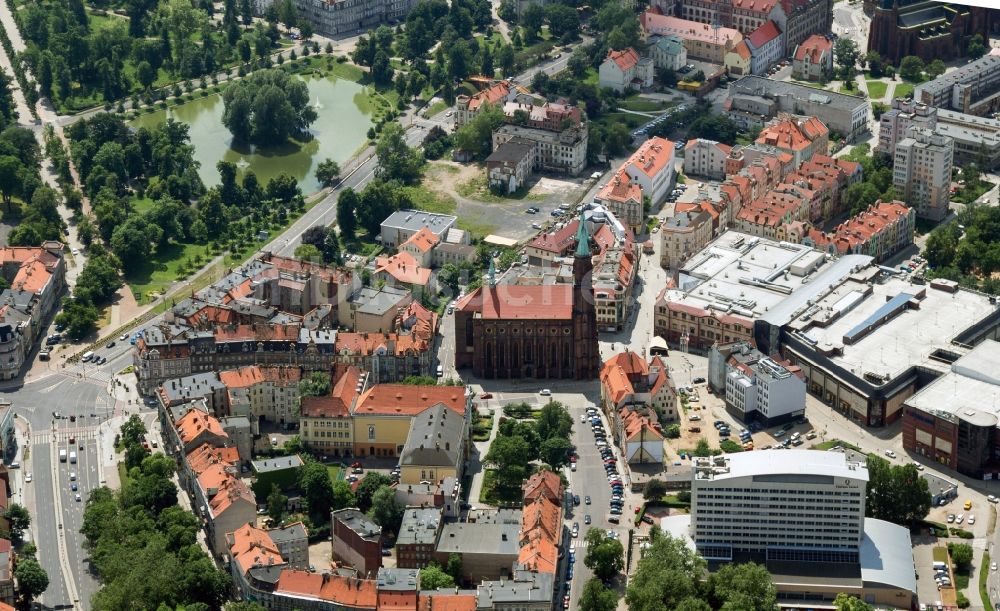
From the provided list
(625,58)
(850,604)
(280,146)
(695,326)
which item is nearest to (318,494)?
(850,604)

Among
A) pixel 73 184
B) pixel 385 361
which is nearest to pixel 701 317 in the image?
pixel 385 361

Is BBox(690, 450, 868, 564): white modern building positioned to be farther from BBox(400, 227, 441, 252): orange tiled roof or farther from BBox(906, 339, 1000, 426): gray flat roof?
BBox(400, 227, 441, 252): orange tiled roof

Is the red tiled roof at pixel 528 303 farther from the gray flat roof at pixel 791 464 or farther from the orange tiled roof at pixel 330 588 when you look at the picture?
the orange tiled roof at pixel 330 588

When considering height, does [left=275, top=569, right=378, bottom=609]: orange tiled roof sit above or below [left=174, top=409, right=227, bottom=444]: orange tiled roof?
below

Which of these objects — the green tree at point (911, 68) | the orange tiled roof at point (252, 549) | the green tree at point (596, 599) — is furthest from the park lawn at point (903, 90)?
the orange tiled roof at point (252, 549)

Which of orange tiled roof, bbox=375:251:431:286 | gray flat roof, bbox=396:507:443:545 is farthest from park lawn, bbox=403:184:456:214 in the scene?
gray flat roof, bbox=396:507:443:545

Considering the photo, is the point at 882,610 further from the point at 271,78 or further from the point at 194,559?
the point at 271,78
